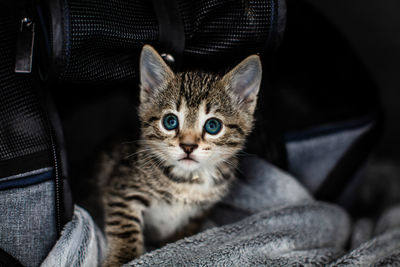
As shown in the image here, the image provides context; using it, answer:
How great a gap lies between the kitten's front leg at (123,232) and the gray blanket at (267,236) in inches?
1.5

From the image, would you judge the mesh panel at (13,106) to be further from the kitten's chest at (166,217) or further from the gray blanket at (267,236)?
the kitten's chest at (166,217)

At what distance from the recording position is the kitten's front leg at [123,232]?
3.37 feet

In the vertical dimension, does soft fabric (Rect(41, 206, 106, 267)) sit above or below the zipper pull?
below

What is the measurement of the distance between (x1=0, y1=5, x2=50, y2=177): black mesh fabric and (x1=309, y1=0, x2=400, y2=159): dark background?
58.0 inches

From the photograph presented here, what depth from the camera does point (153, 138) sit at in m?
1.04

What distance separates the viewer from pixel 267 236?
995 mm

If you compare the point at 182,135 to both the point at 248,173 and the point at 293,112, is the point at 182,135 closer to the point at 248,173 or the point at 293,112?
the point at 248,173

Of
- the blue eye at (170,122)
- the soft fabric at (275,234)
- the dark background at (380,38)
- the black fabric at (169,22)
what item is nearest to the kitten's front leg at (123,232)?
the soft fabric at (275,234)

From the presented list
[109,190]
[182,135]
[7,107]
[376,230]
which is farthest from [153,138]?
[376,230]

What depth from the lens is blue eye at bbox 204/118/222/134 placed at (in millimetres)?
1004

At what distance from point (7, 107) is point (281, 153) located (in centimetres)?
84

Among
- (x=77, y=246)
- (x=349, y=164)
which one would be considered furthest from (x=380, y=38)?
(x=77, y=246)

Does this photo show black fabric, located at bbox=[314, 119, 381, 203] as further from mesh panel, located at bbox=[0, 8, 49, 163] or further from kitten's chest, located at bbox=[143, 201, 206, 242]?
mesh panel, located at bbox=[0, 8, 49, 163]

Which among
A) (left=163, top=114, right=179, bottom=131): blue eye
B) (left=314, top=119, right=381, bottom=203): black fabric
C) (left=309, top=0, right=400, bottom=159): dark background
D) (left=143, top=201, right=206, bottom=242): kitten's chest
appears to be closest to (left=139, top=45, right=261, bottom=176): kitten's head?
(left=163, top=114, right=179, bottom=131): blue eye
